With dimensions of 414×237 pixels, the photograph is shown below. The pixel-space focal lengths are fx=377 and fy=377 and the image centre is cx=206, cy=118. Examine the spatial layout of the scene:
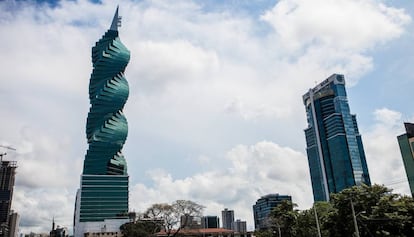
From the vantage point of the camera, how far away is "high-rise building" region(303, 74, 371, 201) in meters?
143

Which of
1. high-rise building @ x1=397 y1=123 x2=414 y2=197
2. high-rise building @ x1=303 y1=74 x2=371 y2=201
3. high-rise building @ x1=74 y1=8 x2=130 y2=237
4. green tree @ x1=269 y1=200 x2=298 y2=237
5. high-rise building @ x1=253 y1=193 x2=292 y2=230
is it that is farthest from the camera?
high-rise building @ x1=253 y1=193 x2=292 y2=230

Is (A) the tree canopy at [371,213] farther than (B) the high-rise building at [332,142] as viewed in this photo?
No

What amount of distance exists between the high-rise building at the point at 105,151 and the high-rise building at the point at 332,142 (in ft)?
259

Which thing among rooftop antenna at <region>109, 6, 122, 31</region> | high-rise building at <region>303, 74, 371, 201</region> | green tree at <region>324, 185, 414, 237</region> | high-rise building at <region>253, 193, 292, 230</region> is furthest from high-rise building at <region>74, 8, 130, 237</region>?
green tree at <region>324, 185, 414, 237</region>

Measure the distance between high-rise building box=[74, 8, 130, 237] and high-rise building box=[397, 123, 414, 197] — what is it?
303 feet

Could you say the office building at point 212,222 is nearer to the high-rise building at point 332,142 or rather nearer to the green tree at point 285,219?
the high-rise building at point 332,142

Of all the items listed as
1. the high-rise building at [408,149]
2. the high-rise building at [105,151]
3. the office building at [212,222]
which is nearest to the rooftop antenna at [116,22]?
the high-rise building at [105,151]

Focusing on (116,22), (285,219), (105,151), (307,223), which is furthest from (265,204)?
(307,223)

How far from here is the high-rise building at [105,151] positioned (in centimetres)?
13075

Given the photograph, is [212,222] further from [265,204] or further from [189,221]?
[189,221]

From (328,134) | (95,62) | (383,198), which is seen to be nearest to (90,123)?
(95,62)

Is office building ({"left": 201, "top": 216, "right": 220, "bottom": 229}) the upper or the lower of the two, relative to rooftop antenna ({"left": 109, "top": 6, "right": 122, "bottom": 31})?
lower

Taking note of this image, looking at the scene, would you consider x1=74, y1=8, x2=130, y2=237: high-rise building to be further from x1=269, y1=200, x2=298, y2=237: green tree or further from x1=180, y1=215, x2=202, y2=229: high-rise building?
x1=269, y1=200, x2=298, y2=237: green tree

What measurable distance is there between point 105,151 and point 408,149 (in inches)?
3865
